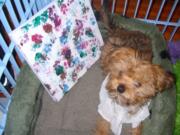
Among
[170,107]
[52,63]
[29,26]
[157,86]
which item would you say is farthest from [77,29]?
[170,107]

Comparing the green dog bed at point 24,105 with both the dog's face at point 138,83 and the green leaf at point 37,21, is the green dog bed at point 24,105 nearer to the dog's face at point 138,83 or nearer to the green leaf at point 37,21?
the green leaf at point 37,21

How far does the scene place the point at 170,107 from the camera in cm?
221

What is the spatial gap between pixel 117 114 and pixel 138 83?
441mm

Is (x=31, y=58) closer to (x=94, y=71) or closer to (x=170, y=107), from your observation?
(x=94, y=71)

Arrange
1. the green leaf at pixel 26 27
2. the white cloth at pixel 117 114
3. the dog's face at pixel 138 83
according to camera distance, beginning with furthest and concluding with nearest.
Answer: the white cloth at pixel 117 114 < the green leaf at pixel 26 27 < the dog's face at pixel 138 83

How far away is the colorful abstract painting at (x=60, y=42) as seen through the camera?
1936 millimetres

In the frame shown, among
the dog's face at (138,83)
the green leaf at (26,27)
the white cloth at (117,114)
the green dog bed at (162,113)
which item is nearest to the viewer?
the dog's face at (138,83)

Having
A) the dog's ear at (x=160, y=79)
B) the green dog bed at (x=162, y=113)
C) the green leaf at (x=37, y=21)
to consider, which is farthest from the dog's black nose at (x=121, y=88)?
the green leaf at (x=37, y=21)

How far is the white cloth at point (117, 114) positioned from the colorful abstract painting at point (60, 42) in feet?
1.43

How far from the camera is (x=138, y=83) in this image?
1742 mm

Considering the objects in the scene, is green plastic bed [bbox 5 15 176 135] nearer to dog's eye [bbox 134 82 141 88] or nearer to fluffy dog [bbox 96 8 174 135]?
fluffy dog [bbox 96 8 174 135]

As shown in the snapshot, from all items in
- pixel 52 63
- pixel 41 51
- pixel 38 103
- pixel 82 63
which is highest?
pixel 41 51

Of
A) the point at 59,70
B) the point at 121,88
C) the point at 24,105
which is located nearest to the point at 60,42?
the point at 59,70

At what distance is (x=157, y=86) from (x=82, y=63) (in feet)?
3.03
